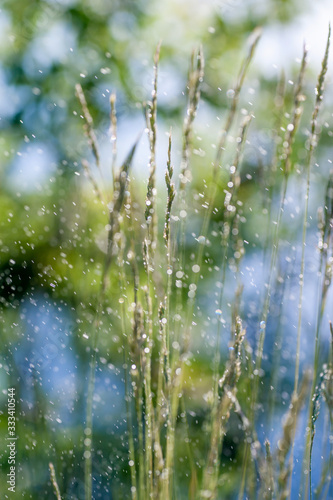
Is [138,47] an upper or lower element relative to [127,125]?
upper

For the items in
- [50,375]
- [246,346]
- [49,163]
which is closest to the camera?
[246,346]

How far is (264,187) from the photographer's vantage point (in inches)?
41.7

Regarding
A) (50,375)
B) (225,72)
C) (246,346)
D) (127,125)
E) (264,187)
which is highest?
(225,72)

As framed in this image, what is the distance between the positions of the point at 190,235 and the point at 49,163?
1136 mm

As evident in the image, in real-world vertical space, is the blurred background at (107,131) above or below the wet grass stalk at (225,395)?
above

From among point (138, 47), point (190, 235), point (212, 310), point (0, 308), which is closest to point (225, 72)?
point (138, 47)

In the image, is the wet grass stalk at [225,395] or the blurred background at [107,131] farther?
the blurred background at [107,131]

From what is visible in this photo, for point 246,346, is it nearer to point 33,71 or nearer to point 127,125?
point 127,125

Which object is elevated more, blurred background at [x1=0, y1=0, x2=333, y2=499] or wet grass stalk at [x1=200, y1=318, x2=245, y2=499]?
blurred background at [x1=0, y1=0, x2=333, y2=499]

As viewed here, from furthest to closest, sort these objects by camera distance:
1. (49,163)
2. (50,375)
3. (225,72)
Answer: (225,72) → (49,163) → (50,375)

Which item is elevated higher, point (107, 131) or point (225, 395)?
point (107, 131)

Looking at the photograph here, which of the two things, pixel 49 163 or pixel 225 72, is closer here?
pixel 49 163

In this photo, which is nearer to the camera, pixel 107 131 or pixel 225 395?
pixel 225 395

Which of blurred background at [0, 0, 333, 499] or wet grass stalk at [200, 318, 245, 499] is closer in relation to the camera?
wet grass stalk at [200, 318, 245, 499]
